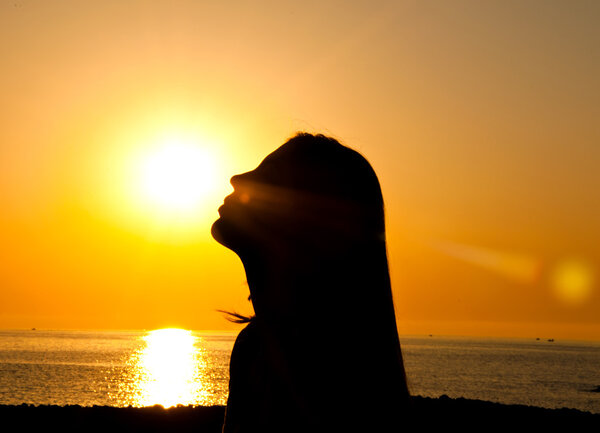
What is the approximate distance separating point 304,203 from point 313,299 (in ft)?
0.72

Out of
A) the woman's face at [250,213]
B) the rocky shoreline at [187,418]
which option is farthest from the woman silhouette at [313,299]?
the rocky shoreline at [187,418]

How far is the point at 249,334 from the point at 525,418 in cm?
2646

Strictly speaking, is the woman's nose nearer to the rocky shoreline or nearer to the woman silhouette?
the woman silhouette

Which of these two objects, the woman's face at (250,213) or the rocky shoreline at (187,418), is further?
the rocky shoreline at (187,418)

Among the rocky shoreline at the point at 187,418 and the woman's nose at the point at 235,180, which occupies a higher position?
the woman's nose at the point at 235,180

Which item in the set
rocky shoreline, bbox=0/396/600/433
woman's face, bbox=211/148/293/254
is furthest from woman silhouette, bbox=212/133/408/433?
rocky shoreline, bbox=0/396/600/433

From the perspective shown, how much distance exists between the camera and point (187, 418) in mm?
22844

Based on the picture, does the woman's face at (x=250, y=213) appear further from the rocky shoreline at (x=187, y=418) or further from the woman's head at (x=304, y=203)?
the rocky shoreline at (x=187, y=418)

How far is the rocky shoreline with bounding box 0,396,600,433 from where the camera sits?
21.5 m

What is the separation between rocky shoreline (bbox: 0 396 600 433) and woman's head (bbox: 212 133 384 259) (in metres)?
20.5

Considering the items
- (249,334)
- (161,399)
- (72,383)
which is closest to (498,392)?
(161,399)

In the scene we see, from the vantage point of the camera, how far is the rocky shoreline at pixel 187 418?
70.5 feet

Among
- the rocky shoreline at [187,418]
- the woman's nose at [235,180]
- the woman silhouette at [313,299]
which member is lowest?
the rocky shoreline at [187,418]

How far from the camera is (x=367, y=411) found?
1.46 metres
